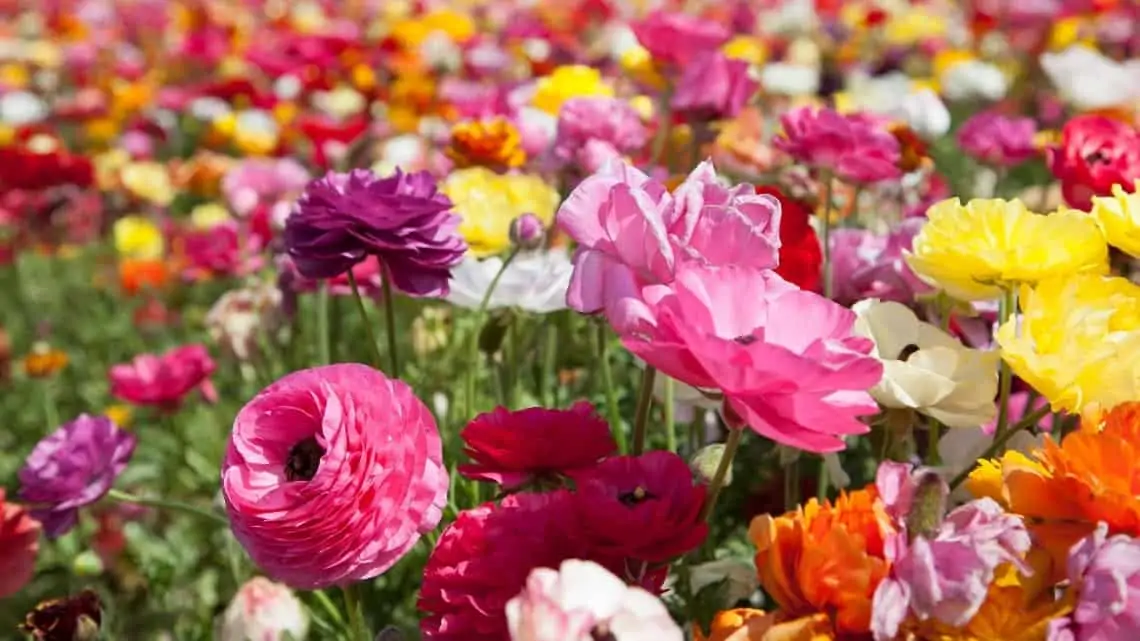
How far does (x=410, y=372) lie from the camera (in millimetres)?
1561

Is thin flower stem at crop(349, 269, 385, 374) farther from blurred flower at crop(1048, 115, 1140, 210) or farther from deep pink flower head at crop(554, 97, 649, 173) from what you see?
blurred flower at crop(1048, 115, 1140, 210)

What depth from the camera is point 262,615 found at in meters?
1.18

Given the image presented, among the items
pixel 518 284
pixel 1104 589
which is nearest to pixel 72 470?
pixel 518 284

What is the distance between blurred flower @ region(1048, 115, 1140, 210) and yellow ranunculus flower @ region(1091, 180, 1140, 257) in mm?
237

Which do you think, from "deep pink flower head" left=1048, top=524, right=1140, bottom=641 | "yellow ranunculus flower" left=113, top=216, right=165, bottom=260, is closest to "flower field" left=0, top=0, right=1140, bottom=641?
"deep pink flower head" left=1048, top=524, right=1140, bottom=641

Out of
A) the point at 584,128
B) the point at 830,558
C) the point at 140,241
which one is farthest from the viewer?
the point at 140,241

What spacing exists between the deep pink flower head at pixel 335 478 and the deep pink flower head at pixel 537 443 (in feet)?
0.20

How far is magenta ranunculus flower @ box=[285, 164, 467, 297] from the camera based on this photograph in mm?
1022

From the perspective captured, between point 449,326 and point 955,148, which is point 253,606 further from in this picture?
point 955,148

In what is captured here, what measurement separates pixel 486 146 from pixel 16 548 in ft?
2.37

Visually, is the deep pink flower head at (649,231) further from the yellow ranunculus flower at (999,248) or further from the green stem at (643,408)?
the yellow ranunculus flower at (999,248)

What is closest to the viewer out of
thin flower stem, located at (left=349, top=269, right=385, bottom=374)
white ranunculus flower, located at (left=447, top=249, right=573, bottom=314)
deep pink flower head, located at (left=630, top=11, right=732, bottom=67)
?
thin flower stem, located at (left=349, top=269, right=385, bottom=374)

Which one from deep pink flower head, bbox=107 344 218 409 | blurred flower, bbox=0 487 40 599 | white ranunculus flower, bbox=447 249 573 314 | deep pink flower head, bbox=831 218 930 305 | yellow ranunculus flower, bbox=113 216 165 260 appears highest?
deep pink flower head, bbox=831 218 930 305

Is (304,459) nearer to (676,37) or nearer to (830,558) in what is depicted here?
(830,558)
